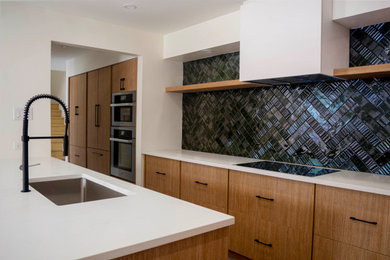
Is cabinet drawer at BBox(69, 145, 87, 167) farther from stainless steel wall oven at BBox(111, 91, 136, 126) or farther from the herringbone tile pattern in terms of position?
the herringbone tile pattern

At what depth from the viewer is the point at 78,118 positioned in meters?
5.43

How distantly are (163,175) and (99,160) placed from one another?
1.55 meters

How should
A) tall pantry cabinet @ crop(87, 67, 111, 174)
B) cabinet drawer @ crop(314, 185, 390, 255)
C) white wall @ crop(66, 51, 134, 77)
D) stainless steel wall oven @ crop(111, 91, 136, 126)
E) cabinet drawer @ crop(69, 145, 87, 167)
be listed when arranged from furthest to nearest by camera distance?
1. cabinet drawer @ crop(69, 145, 87, 167)
2. tall pantry cabinet @ crop(87, 67, 111, 174)
3. white wall @ crop(66, 51, 134, 77)
4. stainless steel wall oven @ crop(111, 91, 136, 126)
5. cabinet drawer @ crop(314, 185, 390, 255)

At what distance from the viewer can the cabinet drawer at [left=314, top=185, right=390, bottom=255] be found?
5.97 ft

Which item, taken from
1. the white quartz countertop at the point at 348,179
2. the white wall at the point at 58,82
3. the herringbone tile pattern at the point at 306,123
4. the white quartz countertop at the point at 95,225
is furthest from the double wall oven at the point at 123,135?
the white wall at the point at 58,82

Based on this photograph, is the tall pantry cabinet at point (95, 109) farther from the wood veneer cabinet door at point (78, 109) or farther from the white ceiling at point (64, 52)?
the white ceiling at point (64, 52)

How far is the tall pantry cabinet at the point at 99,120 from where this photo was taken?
4.50 meters

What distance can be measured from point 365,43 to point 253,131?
1298 mm

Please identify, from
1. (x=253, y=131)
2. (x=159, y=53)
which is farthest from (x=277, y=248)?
(x=159, y=53)

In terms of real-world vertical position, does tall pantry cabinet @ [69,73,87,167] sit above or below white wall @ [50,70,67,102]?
below

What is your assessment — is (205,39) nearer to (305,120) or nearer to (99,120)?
(305,120)

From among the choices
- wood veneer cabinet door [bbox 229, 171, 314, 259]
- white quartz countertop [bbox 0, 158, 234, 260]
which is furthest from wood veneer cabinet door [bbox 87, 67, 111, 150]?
white quartz countertop [bbox 0, 158, 234, 260]

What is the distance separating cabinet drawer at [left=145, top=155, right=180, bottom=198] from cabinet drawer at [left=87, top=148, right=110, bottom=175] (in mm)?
882

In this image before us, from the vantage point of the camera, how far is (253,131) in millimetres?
3268
